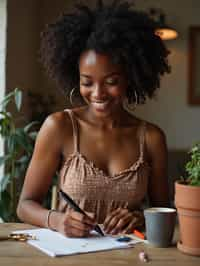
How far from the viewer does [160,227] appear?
1.11 m

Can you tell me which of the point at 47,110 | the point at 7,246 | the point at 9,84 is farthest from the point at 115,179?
the point at 47,110

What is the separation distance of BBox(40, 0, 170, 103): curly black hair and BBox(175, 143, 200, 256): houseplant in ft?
1.76

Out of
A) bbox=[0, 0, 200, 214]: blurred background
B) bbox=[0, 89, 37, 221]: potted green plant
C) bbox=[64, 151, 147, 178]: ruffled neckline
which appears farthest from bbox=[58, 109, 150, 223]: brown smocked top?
bbox=[0, 0, 200, 214]: blurred background

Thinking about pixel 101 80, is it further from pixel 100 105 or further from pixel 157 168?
pixel 157 168

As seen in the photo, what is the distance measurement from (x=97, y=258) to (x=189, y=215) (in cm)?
22

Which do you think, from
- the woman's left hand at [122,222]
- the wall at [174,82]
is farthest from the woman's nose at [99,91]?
the wall at [174,82]

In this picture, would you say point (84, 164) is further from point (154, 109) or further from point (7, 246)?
point (154, 109)

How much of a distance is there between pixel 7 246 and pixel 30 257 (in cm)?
10

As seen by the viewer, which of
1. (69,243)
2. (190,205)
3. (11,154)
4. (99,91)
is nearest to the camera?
(190,205)

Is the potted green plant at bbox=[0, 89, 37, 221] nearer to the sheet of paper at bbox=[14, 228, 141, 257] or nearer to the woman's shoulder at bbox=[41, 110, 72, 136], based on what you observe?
the woman's shoulder at bbox=[41, 110, 72, 136]

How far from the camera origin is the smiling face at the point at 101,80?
145cm

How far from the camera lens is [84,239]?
1.16 meters

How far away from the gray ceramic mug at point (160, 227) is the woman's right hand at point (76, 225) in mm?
155

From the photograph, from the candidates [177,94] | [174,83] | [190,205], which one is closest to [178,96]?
[177,94]
